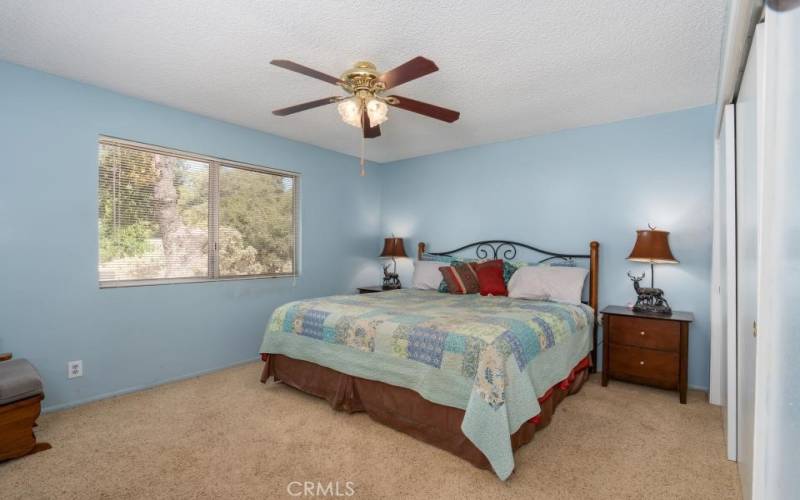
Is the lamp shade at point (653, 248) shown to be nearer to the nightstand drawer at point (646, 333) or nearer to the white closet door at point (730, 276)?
the nightstand drawer at point (646, 333)

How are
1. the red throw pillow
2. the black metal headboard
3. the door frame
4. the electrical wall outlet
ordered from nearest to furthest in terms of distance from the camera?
the door frame, the electrical wall outlet, the red throw pillow, the black metal headboard

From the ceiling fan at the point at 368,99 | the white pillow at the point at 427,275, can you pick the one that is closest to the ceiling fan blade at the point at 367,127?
the ceiling fan at the point at 368,99

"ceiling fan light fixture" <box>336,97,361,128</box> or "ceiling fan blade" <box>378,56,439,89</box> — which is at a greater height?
"ceiling fan blade" <box>378,56,439,89</box>

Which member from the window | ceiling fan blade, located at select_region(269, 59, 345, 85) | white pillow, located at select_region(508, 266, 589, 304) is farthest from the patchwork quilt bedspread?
ceiling fan blade, located at select_region(269, 59, 345, 85)

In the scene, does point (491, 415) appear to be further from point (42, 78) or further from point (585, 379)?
point (42, 78)

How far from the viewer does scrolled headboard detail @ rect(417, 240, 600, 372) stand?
12.3 ft

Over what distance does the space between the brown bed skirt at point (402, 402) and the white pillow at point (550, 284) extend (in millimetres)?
607

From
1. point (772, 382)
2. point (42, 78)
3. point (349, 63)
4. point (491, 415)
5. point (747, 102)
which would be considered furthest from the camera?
point (42, 78)

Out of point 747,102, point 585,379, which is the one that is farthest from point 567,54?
point 585,379

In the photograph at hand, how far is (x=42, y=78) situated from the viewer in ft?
9.21

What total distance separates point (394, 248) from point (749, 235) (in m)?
3.78

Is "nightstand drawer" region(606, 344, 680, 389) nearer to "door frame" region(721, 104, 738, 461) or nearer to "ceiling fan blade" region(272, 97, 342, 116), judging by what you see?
"door frame" region(721, 104, 738, 461)

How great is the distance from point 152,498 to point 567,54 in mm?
3360

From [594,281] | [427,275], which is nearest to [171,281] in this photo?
[427,275]
